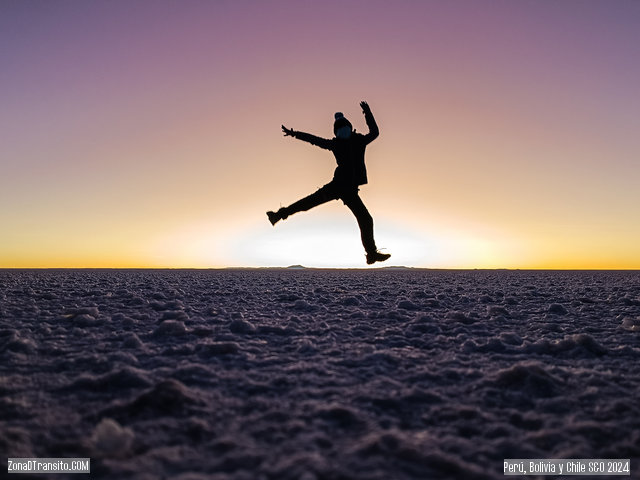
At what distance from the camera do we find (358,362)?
5.17 metres

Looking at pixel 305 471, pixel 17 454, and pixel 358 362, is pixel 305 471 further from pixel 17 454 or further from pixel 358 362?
pixel 358 362

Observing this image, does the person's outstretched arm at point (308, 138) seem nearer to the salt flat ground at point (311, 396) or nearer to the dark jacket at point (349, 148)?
the dark jacket at point (349, 148)

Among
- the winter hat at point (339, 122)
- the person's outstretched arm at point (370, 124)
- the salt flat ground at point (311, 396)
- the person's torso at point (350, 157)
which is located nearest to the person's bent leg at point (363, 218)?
the person's torso at point (350, 157)

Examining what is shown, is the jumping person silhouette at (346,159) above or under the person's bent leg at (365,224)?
above

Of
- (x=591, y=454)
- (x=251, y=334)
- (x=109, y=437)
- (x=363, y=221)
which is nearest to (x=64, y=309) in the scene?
(x=251, y=334)

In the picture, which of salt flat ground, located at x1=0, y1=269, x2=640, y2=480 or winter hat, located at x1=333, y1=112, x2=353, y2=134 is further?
winter hat, located at x1=333, y1=112, x2=353, y2=134

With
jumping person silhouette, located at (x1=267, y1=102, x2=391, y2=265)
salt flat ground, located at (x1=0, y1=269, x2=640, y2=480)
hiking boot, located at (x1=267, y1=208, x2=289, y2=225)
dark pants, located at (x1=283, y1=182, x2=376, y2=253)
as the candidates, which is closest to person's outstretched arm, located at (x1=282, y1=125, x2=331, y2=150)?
jumping person silhouette, located at (x1=267, y1=102, x2=391, y2=265)

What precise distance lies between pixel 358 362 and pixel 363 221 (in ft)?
14.4

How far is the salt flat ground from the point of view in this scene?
9.68ft

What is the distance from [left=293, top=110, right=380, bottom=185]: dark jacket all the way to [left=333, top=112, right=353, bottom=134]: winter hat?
0.20 m

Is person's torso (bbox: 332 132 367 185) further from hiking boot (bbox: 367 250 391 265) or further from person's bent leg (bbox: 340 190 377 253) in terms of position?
hiking boot (bbox: 367 250 391 265)

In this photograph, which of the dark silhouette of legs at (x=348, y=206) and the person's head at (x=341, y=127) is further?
the dark silhouette of legs at (x=348, y=206)

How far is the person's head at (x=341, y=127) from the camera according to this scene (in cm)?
851

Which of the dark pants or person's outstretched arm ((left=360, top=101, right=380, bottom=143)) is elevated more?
person's outstretched arm ((left=360, top=101, right=380, bottom=143))
